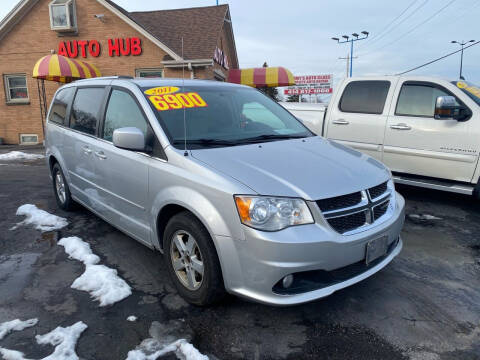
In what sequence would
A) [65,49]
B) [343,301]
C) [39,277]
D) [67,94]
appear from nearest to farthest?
[343,301], [39,277], [67,94], [65,49]

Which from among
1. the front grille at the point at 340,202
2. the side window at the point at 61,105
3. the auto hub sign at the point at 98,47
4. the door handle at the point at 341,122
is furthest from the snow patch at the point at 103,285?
the auto hub sign at the point at 98,47

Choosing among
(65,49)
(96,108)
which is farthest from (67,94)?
(65,49)

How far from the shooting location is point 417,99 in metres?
5.51

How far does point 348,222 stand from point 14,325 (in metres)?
2.50

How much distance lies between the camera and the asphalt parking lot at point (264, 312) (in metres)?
2.42

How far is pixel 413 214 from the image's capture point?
5105 millimetres

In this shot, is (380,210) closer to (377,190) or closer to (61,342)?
(377,190)

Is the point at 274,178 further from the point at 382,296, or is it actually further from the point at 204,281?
the point at 382,296

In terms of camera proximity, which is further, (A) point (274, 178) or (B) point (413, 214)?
(B) point (413, 214)

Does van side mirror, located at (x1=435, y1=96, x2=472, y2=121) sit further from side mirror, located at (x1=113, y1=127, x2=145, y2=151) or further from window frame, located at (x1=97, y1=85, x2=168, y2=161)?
side mirror, located at (x1=113, y1=127, x2=145, y2=151)

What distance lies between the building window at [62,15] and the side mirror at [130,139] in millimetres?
14559

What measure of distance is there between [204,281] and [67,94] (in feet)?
12.0

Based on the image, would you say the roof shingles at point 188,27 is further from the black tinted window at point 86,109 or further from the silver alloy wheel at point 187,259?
the silver alloy wheel at point 187,259

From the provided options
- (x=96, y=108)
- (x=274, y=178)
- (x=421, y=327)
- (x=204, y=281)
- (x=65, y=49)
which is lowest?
(x=421, y=327)
